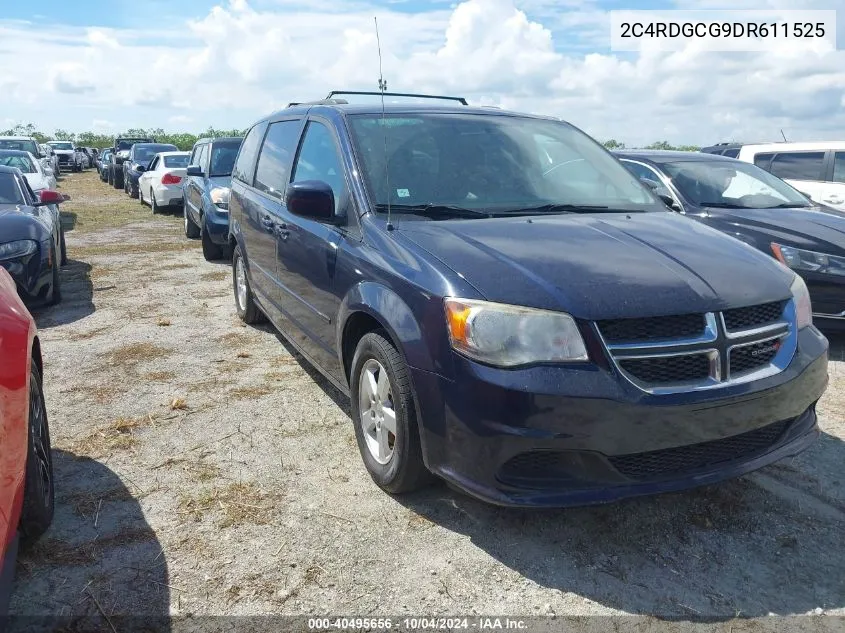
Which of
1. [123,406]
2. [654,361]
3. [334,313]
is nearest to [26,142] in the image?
[123,406]

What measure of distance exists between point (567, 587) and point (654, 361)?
92 cm

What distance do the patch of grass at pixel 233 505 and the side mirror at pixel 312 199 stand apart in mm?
1380

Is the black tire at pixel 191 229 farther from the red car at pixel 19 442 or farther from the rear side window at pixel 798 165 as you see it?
the red car at pixel 19 442

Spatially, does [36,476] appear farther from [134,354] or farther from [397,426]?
[134,354]

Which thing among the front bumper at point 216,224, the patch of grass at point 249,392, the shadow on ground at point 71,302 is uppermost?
the front bumper at point 216,224

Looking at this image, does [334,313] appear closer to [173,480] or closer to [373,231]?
[373,231]

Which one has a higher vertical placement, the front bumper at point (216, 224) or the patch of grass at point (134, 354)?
the front bumper at point (216, 224)

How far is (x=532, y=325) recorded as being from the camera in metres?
2.60

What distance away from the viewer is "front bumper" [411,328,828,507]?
8.29ft

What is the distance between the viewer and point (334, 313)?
11.9 feet

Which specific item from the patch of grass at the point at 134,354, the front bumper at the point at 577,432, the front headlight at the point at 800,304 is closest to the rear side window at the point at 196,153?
the patch of grass at the point at 134,354

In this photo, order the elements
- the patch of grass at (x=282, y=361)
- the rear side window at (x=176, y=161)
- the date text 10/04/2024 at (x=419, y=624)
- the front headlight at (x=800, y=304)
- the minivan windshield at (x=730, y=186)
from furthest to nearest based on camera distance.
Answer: the rear side window at (x=176, y=161) → the minivan windshield at (x=730, y=186) → the patch of grass at (x=282, y=361) → the front headlight at (x=800, y=304) → the date text 10/04/2024 at (x=419, y=624)

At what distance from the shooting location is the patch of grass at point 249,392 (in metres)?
4.65

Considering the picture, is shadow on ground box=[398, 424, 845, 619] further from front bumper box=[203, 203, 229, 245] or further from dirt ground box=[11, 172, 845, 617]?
front bumper box=[203, 203, 229, 245]
